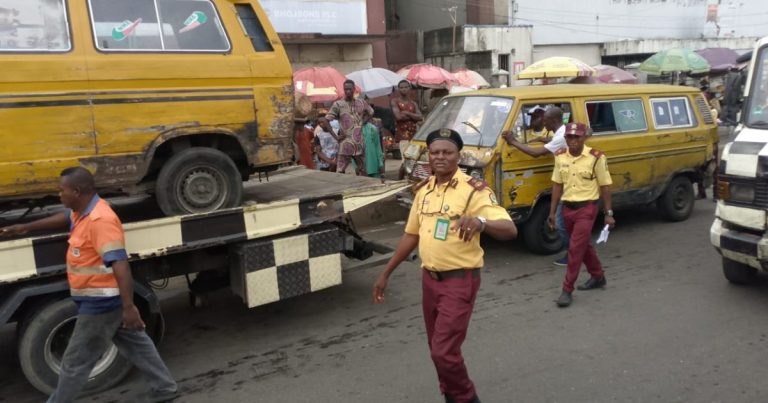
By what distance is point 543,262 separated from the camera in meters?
6.77

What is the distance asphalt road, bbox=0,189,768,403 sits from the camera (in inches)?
156

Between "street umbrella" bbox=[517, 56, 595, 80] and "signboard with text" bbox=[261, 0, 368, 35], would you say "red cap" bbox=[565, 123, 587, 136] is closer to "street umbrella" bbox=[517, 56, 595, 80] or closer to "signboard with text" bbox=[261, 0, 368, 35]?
"street umbrella" bbox=[517, 56, 595, 80]

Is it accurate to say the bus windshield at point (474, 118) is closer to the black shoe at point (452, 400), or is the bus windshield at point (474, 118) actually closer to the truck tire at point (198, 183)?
the truck tire at point (198, 183)

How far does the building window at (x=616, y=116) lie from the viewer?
725 centimetres

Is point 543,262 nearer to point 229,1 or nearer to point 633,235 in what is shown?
point 633,235

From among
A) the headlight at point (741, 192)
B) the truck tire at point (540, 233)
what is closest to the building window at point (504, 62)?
the truck tire at point (540, 233)

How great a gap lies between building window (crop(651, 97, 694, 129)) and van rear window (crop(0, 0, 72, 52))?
6.63 metres

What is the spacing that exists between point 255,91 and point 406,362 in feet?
8.03

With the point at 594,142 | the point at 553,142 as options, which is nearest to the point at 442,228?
the point at 553,142

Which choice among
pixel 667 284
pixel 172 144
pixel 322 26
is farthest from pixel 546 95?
pixel 322 26

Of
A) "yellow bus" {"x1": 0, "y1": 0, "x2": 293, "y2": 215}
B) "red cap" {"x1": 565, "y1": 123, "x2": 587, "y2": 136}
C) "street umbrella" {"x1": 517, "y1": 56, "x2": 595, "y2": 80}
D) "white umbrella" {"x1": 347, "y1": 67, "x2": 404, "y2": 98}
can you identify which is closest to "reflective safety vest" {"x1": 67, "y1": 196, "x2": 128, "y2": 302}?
"yellow bus" {"x1": 0, "y1": 0, "x2": 293, "y2": 215}

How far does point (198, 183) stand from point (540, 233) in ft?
12.6

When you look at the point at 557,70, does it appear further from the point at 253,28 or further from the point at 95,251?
the point at 95,251

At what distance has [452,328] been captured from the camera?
322 centimetres
